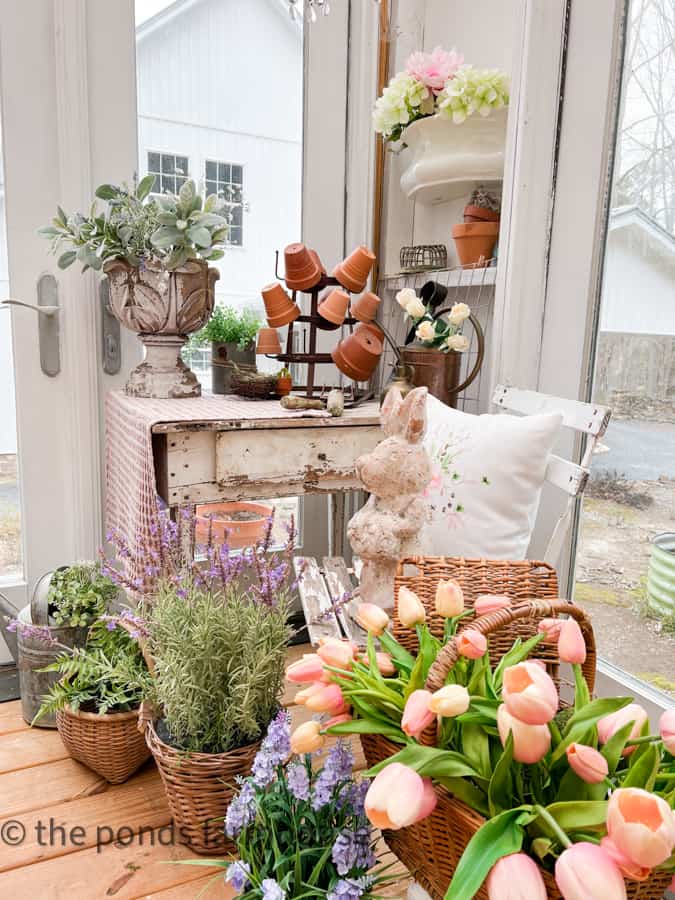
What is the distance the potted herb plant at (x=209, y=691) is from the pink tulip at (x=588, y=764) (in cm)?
65

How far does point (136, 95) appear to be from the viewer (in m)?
1.82

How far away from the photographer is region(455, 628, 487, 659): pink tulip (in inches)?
26.7

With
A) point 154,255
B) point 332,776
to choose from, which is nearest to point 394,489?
point 332,776

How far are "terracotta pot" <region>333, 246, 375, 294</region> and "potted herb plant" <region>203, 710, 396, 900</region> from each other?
1028 mm

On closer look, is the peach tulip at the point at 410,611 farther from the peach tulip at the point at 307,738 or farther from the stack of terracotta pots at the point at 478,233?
the stack of terracotta pots at the point at 478,233

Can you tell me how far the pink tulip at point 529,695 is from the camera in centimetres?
56

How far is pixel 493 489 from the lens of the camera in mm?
1301

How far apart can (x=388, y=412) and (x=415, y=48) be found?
1.44 m

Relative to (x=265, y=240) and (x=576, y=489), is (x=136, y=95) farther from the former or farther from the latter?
(x=576, y=489)

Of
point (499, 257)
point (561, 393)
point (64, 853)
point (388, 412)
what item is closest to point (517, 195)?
point (499, 257)

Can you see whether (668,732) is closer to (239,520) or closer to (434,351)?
(434,351)

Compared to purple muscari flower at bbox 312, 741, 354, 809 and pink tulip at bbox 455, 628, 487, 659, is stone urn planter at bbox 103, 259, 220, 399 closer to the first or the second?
purple muscari flower at bbox 312, 741, 354, 809

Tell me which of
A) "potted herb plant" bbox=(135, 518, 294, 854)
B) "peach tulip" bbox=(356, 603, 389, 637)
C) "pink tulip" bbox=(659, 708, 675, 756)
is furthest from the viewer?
"potted herb plant" bbox=(135, 518, 294, 854)

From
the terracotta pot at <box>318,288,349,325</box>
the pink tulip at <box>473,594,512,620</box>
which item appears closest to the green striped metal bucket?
the pink tulip at <box>473,594,512,620</box>
